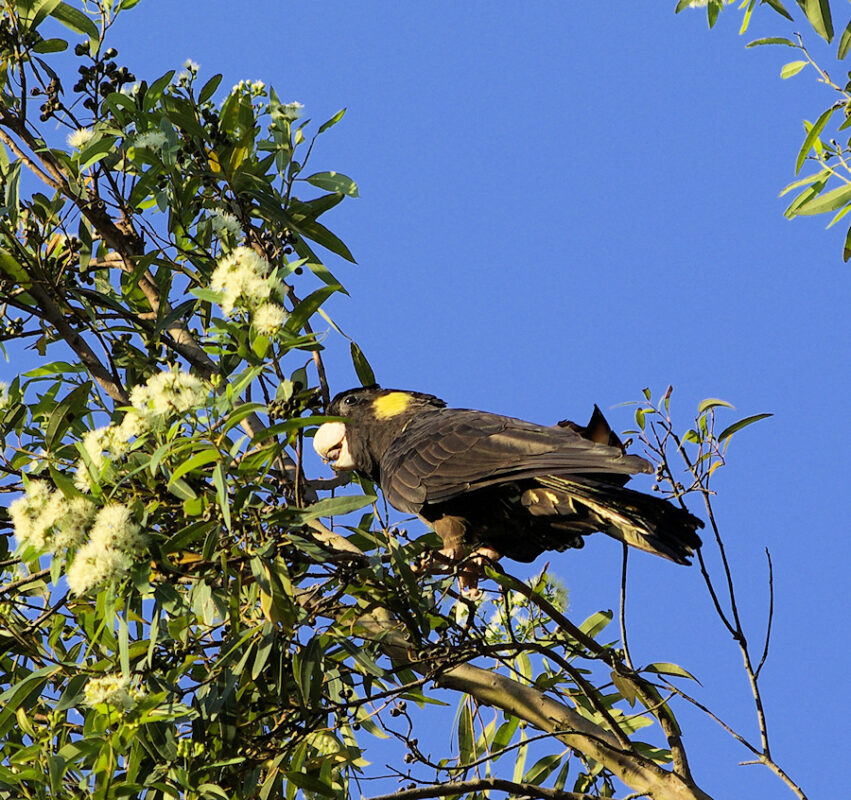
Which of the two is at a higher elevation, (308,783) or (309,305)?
(309,305)

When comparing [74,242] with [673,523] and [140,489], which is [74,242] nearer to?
[140,489]

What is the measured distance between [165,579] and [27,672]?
0.70 m

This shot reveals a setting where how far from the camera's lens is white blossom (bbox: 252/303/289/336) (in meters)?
2.07

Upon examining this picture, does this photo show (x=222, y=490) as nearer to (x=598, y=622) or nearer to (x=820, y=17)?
(x=598, y=622)

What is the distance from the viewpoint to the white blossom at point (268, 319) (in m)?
2.07

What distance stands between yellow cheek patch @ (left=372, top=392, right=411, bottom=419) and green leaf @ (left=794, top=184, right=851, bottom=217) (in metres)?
1.40

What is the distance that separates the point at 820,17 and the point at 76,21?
2.17 meters

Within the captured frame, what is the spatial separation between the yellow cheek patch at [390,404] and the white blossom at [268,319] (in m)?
1.51

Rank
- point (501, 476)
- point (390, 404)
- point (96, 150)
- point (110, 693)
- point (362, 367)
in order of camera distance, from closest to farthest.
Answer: point (110, 693) → point (96, 150) → point (501, 476) → point (362, 367) → point (390, 404)

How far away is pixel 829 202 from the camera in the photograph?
331 centimetres

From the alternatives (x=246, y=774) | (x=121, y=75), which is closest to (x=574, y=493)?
(x=246, y=774)

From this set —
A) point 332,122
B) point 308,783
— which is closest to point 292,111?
point 332,122

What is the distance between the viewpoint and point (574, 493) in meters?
2.90

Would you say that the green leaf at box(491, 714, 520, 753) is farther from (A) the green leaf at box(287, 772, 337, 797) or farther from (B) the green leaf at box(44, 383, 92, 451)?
(B) the green leaf at box(44, 383, 92, 451)
